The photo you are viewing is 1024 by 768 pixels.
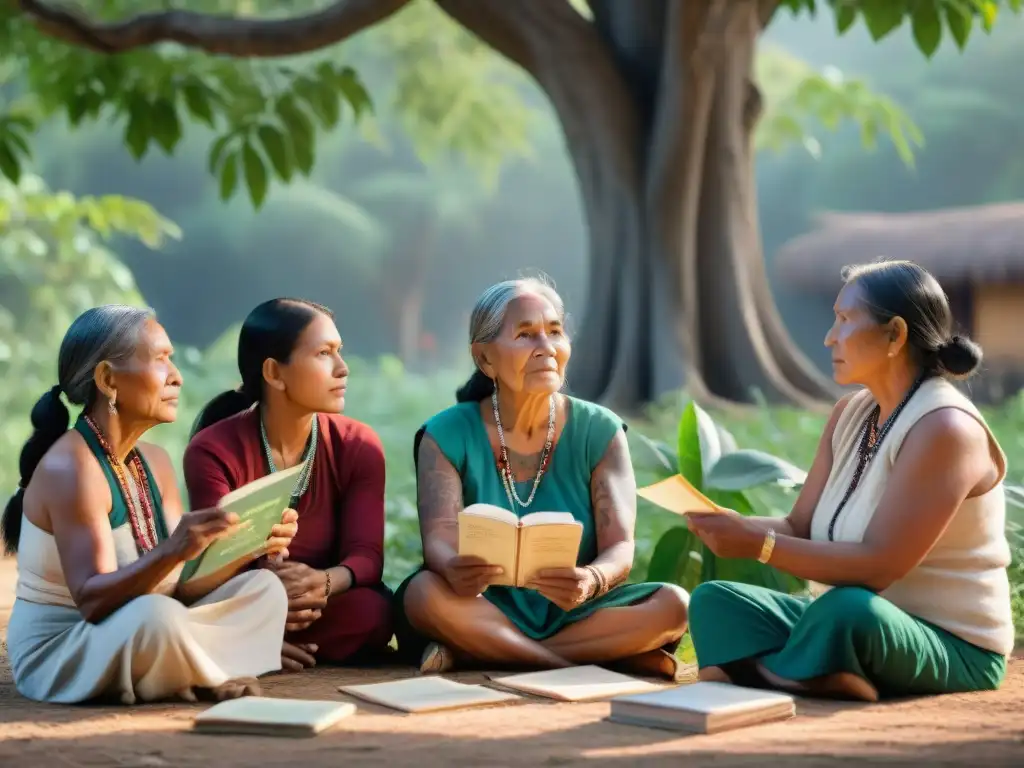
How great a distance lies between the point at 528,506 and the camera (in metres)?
4.18

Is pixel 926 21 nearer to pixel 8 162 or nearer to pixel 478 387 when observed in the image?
pixel 478 387

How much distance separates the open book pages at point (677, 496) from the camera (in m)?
3.47

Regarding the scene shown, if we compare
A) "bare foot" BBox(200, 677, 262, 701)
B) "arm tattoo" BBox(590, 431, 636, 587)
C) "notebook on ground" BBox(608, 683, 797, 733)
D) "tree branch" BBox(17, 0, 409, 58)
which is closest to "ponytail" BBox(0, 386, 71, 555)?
"bare foot" BBox(200, 677, 262, 701)

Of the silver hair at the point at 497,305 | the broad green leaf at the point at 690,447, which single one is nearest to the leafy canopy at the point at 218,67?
the broad green leaf at the point at 690,447

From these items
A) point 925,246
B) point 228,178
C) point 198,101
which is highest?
point 925,246

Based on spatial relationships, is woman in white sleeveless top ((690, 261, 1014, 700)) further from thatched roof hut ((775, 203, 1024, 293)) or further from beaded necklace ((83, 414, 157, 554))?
thatched roof hut ((775, 203, 1024, 293))

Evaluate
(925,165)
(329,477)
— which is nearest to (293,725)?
(329,477)

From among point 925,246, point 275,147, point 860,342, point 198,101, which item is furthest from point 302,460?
point 925,246

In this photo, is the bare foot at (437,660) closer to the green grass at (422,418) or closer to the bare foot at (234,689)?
the bare foot at (234,689)

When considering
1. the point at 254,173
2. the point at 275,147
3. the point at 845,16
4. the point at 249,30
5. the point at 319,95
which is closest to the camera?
the point at 845,16

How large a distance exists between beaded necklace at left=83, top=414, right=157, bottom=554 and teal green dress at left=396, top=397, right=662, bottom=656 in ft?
2.52

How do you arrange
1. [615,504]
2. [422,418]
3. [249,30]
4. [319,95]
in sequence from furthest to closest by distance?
[422,418], [249,30], [319,95], [615,504]

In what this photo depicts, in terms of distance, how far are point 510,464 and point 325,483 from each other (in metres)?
0.56

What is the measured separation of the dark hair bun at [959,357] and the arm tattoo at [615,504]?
95 cm
